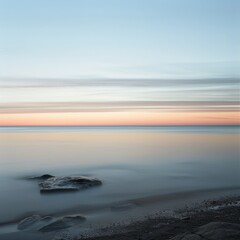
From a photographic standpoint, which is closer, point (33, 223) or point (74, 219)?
point (33, 223)

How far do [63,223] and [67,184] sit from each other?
841 cm

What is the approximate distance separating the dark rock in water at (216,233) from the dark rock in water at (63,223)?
652cm

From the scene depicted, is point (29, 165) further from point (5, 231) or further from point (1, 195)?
point (5, 231)

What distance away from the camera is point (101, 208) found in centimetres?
1802

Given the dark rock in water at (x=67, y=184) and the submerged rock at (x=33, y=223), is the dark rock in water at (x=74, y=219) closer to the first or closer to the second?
the submerged rock at (x=33, y=223)

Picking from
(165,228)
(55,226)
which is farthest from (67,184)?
(165,228)

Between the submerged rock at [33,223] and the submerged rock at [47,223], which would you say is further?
the submerged rock at [33,223]

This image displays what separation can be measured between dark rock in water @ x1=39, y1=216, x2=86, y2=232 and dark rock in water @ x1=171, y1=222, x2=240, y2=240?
6.52 m

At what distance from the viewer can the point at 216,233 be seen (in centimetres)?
854

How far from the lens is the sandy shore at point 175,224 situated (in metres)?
11.2

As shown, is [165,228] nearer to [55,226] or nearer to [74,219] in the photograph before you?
[55,226]

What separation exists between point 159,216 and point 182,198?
5.72m

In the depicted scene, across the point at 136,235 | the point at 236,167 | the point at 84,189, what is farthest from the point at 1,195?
the point at 236,167

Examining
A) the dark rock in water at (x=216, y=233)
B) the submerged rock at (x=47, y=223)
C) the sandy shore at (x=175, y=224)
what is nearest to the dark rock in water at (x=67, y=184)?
the submerged rock at (x=47, y=223)
